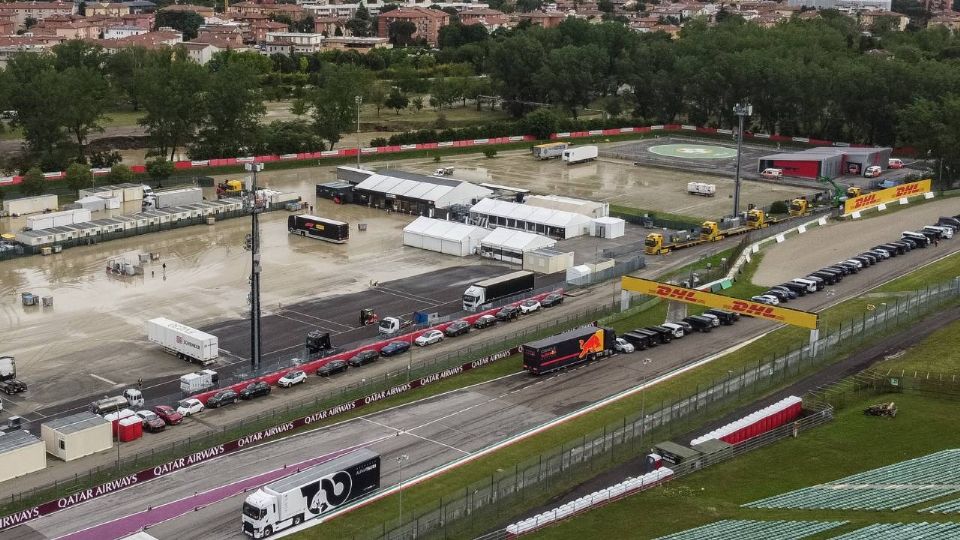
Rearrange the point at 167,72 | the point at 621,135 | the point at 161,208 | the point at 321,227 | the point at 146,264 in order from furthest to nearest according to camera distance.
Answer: the point at 621,135
the point at 167,72
the point at 161,208
the point at 321,227
the point at 146,264

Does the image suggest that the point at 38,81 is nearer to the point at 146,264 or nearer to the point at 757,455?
the point at 146,264

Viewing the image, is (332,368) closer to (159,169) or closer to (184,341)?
(184,341)

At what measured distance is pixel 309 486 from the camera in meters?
39.2

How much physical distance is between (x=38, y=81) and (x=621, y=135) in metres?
60.9

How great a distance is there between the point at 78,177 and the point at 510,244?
3881 centimetres

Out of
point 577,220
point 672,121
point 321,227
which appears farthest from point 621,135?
point 321,227

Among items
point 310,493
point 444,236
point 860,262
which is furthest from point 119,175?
point 310,493

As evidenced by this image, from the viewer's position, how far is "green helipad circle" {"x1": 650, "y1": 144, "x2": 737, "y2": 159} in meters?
116

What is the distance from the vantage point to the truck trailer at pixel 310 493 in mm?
38094

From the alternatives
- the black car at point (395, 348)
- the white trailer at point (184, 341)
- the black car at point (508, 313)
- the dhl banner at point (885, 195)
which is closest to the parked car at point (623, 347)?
the black car at point (508, 313)

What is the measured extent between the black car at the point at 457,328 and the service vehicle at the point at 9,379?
20.9 m

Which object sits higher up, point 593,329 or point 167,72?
point 167,72

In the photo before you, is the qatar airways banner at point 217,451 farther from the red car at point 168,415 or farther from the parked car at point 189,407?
the parked car at point 189,407

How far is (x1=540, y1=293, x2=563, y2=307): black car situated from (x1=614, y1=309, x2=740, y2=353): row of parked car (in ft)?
23.4
